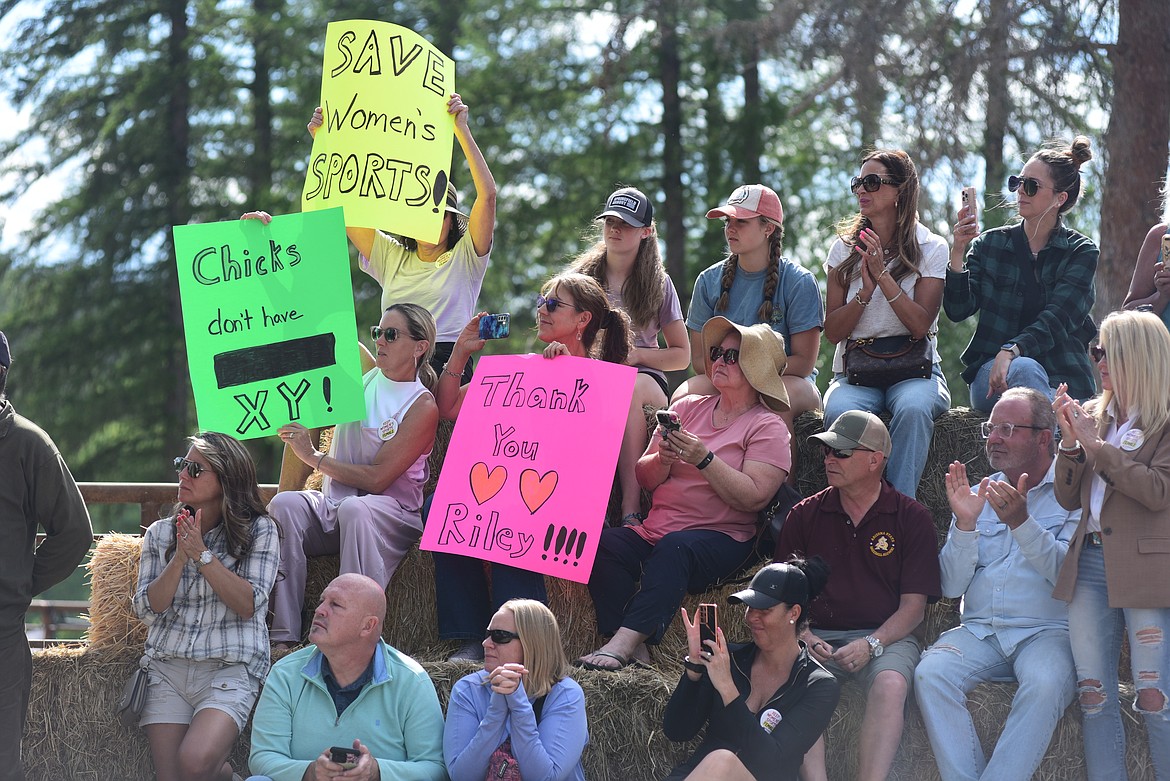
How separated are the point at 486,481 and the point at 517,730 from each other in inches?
58.3

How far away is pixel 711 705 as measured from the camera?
15.5 feet

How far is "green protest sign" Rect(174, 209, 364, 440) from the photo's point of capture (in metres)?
5.84

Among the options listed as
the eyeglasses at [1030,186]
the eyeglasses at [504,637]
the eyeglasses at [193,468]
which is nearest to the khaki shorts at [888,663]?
the eyeglasses at [504,637]

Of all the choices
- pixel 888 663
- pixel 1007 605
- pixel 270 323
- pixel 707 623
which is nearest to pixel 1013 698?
pixel 1007 605

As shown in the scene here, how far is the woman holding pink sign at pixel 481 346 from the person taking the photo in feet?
18.2

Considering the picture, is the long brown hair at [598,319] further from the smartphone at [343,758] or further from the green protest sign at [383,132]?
the smartphone at [343,758]

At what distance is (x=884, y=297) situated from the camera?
6250 mm

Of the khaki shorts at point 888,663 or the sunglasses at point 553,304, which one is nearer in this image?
the khaki shorts at point 888,663

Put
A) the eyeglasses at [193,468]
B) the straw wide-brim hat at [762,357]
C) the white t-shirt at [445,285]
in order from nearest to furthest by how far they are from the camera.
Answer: the eyeglasses at [193,468] → the straw wide-brim hat at [762,357] → the white t-shirt at [445,285]

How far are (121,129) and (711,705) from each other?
15.6m

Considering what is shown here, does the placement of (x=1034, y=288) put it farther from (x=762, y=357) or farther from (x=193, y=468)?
(x=193, y=468)

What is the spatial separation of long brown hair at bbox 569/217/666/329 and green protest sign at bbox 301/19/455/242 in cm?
87

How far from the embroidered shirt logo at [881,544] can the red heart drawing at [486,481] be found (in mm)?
1617

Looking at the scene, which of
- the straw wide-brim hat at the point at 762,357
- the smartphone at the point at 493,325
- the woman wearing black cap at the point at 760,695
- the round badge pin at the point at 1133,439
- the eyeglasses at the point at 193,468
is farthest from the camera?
the smartphone at the point at 493,325
